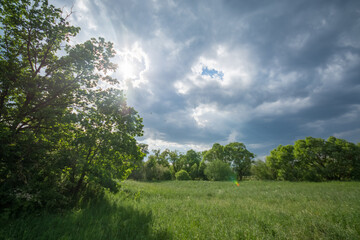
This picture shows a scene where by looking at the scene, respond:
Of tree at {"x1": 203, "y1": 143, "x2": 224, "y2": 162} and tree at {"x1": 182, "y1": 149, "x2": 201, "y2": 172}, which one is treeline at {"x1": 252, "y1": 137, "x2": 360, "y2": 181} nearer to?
tree at {"x1": 203, "y1": 143, "x2": 224, "y2": 162}

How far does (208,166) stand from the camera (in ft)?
171

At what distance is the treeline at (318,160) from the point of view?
3406 cm

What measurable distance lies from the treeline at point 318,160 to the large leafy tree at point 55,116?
49.2 metres

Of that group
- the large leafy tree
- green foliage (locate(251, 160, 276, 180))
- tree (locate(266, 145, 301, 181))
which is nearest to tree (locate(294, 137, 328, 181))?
tree (locate(266, 145, 301, 181))

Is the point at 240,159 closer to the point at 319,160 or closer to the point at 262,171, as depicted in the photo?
the point at 262,171

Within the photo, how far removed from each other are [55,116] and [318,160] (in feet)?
185

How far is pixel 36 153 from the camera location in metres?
6.23

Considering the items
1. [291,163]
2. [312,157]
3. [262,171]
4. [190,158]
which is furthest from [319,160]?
[190,158]

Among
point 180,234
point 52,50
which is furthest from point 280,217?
point 52,50

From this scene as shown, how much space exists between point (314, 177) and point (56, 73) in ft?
179

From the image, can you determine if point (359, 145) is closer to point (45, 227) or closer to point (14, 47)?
point (45, 227)

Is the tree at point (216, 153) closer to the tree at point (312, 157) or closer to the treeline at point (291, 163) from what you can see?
the treeline at point (291, 163)

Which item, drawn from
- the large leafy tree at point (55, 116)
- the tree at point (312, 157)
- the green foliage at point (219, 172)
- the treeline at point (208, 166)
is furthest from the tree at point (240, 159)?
the large leafy tree at point (55, 116)

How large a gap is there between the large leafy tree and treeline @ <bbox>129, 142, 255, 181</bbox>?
134 ft
